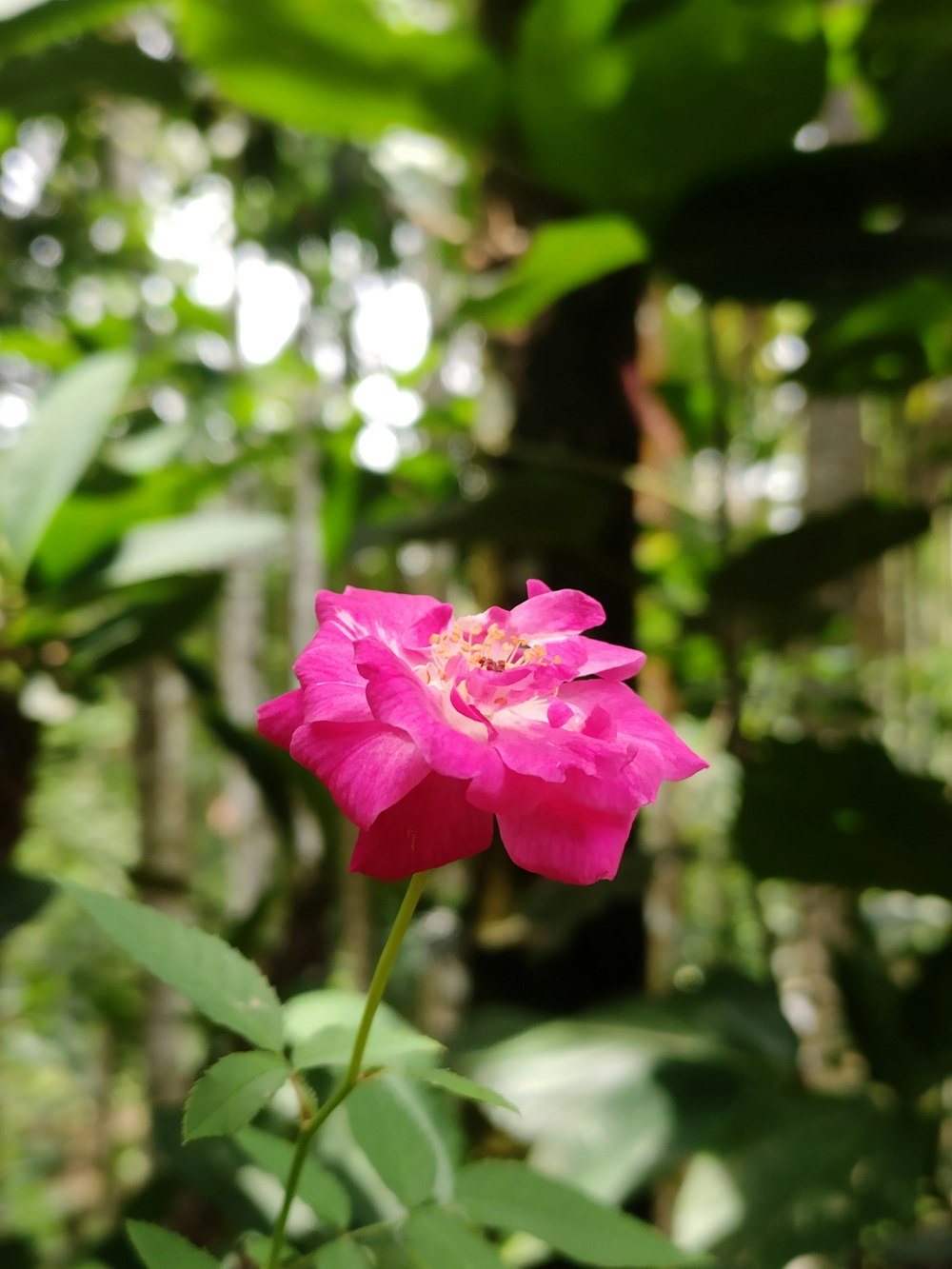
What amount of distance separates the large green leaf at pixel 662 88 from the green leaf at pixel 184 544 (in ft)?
1.56

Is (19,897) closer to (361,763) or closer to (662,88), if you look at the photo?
(361,763)

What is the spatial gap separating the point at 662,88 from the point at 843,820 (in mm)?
662

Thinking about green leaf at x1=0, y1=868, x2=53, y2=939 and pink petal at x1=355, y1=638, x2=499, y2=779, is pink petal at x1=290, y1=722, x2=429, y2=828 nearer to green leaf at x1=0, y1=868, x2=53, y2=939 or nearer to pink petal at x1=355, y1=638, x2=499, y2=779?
pink petal at x1=355, y1=638, x2=499, y2=779

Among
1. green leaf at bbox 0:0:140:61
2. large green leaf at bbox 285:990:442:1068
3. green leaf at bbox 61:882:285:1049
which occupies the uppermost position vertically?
green leaf at bbox 0:0:140:61

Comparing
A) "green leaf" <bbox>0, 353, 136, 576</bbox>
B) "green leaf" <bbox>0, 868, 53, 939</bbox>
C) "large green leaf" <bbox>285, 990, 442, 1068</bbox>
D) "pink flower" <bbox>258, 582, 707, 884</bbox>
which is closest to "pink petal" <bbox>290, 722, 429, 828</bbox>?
"pink flower" <bbox>258, 582, 707, 884</bbox>

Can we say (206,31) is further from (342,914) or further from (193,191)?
(193,191)

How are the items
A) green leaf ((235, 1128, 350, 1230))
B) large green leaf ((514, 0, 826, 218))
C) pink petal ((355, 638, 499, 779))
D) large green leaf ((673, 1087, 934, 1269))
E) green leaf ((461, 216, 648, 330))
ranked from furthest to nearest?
green leaf ((461, 216, 648, 330)) < large green leaf ((514, 0, 826, 218)) < large green leaf ((673, 1087, 934, 1269)) < green leaf ((235, 1128, 350, 1230)) < pink petal ((355, 638, 499, 779))

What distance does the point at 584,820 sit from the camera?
30 centimetres

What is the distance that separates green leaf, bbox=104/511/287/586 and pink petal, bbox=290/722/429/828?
2.21 ft

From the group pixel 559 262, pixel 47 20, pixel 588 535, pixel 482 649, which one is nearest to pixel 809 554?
pixel 588 535

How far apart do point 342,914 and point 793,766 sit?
0.51m

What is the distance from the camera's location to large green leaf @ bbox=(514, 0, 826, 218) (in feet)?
2.65

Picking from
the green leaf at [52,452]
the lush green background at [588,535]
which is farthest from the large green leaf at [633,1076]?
the green leaf at [52,452]

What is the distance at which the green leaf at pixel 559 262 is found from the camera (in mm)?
910
